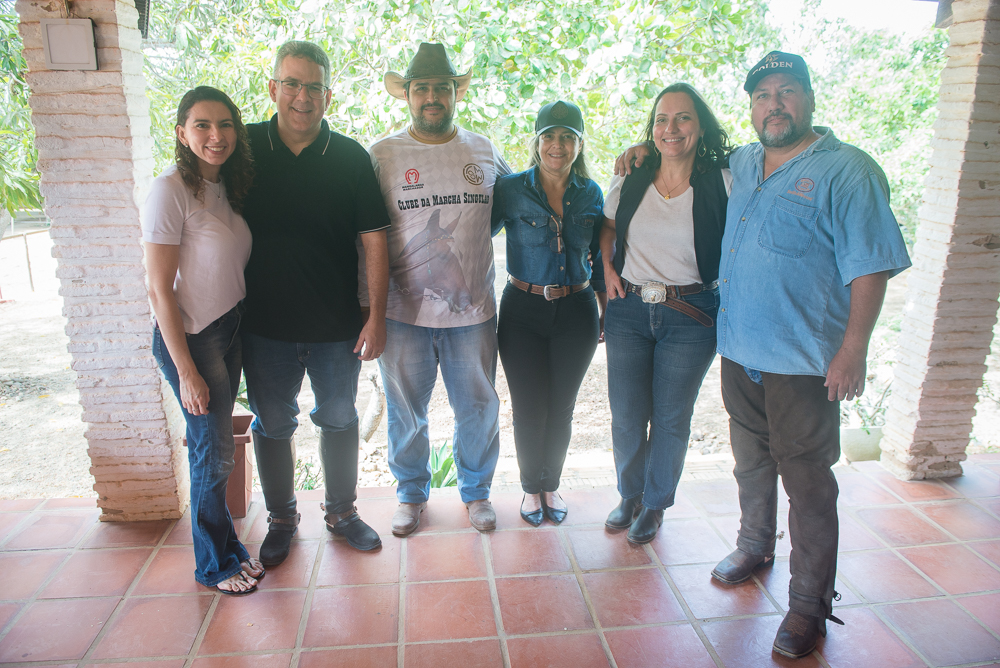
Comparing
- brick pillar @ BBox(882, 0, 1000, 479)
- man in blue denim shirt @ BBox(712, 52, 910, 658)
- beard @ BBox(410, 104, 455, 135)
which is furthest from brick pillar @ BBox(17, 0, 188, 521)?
brick pillar @ BBox(882, 0, 1000, 479)

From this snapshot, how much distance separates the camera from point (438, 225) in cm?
261

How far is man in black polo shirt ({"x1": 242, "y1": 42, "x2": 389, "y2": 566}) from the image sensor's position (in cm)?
237

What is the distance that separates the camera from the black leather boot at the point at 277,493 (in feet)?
8.84

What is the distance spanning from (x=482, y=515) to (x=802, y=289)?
1676 millimetres

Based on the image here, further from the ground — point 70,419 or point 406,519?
point 406,519

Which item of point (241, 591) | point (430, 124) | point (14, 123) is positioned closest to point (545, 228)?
point (430, 124)

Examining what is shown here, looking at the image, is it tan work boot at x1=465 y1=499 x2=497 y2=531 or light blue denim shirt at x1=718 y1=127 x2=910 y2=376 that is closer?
light blue denim shirt at x1=718 y1=127 x2=910 y2=376

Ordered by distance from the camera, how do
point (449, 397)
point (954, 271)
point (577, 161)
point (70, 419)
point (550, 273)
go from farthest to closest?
point (70, 419) < point (954, 271) < point (449, 397) < point (577, 161) < point (550, 273)

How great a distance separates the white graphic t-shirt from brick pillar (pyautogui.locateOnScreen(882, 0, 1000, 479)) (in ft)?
7.26

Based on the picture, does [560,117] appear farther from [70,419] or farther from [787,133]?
[70,419]

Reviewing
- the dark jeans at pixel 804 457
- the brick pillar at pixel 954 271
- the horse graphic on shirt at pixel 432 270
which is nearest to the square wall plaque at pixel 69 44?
the horse graphic on shirt at pixel 432 270

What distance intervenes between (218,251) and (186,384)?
480 mm

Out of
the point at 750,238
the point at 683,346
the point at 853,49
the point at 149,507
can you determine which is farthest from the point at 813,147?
the point at 853,49

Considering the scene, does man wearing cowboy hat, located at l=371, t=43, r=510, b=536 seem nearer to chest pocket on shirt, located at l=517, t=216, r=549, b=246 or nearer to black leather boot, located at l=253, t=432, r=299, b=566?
chest pocket on shirt, located at l=517, t=216, r=549, b=246
